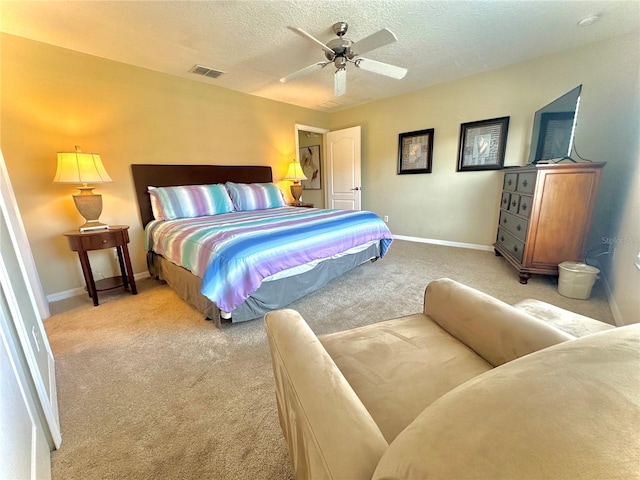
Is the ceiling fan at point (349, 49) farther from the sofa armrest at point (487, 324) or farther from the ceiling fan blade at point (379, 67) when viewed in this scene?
the sofa armrest at point (487, 324)

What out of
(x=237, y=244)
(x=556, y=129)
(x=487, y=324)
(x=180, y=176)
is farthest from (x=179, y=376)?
(x=556, y=129)

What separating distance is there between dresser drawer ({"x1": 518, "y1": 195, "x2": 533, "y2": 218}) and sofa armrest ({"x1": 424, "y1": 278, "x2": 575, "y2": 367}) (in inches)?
79.2

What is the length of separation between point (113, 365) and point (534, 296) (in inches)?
132

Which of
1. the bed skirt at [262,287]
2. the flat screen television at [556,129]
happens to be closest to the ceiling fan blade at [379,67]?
the flat screen television at [556,129]

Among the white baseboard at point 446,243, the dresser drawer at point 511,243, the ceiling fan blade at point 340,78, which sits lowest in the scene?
the white baseboard at point 446,243

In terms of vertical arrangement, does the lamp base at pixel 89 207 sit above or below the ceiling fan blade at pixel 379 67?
below

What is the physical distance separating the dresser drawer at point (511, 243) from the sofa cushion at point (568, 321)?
5.40 ft

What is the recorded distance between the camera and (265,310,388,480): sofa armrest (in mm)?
451

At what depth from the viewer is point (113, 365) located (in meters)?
1.61

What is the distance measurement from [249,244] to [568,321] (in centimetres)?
183

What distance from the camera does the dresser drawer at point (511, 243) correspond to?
2.67 meters

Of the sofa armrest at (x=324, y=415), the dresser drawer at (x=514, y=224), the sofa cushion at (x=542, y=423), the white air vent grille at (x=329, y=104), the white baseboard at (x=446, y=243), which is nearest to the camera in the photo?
the sofa cushion at (x=542, y=423)

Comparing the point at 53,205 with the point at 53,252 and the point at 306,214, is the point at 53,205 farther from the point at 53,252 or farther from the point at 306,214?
the point at 306,214

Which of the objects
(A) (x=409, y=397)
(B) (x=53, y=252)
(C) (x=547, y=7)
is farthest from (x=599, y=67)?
(B) (x=53, y=252)
